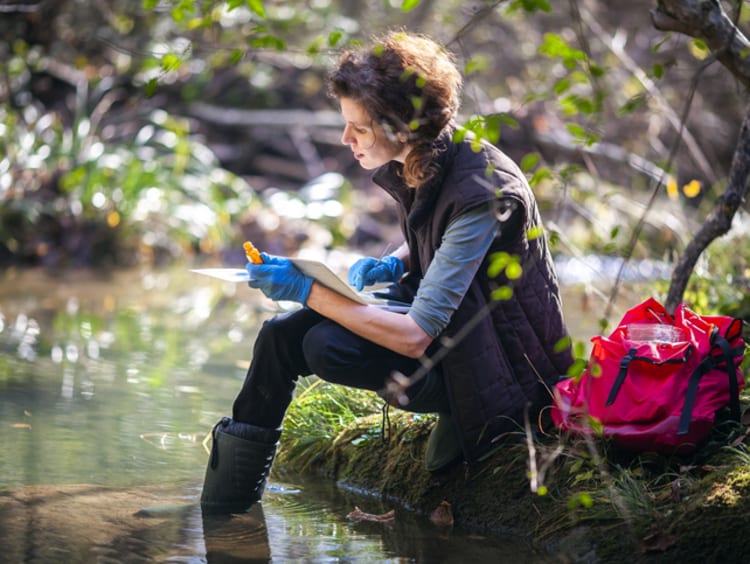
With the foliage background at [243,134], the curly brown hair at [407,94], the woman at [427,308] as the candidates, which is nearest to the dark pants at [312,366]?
the woman at [427,308]

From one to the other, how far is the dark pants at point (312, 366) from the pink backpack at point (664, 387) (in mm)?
413

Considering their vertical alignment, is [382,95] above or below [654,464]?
above

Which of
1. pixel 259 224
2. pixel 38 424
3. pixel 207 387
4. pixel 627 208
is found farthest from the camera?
pixel 259 224

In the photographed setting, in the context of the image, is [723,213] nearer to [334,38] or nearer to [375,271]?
[375,271]

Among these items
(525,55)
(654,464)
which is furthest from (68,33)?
(654,464)

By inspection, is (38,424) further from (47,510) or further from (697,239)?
(697,239)

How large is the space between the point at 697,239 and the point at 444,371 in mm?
1379

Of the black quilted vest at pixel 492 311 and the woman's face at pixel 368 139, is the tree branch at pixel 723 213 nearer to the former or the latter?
the black quilted vest at pixel 492 311

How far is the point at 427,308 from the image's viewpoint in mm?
2992

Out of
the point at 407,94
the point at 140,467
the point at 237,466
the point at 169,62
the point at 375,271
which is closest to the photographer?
the point at 407,94

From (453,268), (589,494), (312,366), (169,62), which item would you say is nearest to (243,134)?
(169,62)

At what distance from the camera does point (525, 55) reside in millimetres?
13336

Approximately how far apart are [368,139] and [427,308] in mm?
567

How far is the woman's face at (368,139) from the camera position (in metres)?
3.19
